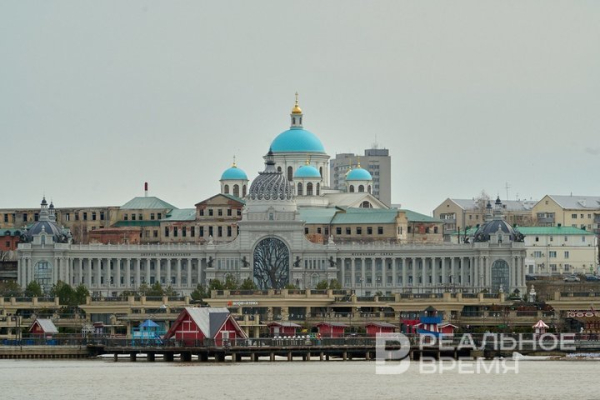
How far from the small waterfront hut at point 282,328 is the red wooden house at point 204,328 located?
8406 millimetres

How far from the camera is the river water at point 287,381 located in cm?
14888

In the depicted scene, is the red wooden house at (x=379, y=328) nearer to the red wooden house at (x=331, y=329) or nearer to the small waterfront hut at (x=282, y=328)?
the red wooden house at (x=331, y=329)

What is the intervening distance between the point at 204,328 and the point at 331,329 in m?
14.2

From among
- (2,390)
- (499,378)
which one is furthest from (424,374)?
(2,390)

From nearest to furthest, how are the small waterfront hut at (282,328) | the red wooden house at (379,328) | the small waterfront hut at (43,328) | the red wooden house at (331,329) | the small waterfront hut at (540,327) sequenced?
the small waterfront hut at (540,327)
the red wooden house at (379,328)
the red wooden house at (331,329)
the small waterfront hut at (282,328)
the small waterfront hut at (43,328)

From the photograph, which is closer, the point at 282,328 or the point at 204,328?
the point at 204,328

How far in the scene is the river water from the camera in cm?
14888

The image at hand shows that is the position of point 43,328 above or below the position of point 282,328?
above

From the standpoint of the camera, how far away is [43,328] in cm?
18875

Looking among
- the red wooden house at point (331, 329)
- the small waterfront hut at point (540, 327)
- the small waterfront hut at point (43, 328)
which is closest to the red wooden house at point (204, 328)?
the red wooden house at point (331, 329)

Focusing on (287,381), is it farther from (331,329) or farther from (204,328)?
(331,329)

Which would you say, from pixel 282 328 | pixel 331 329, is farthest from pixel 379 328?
pixel 282 328

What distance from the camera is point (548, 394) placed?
148 meters

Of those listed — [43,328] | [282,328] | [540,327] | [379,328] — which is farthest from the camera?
[43,328]
